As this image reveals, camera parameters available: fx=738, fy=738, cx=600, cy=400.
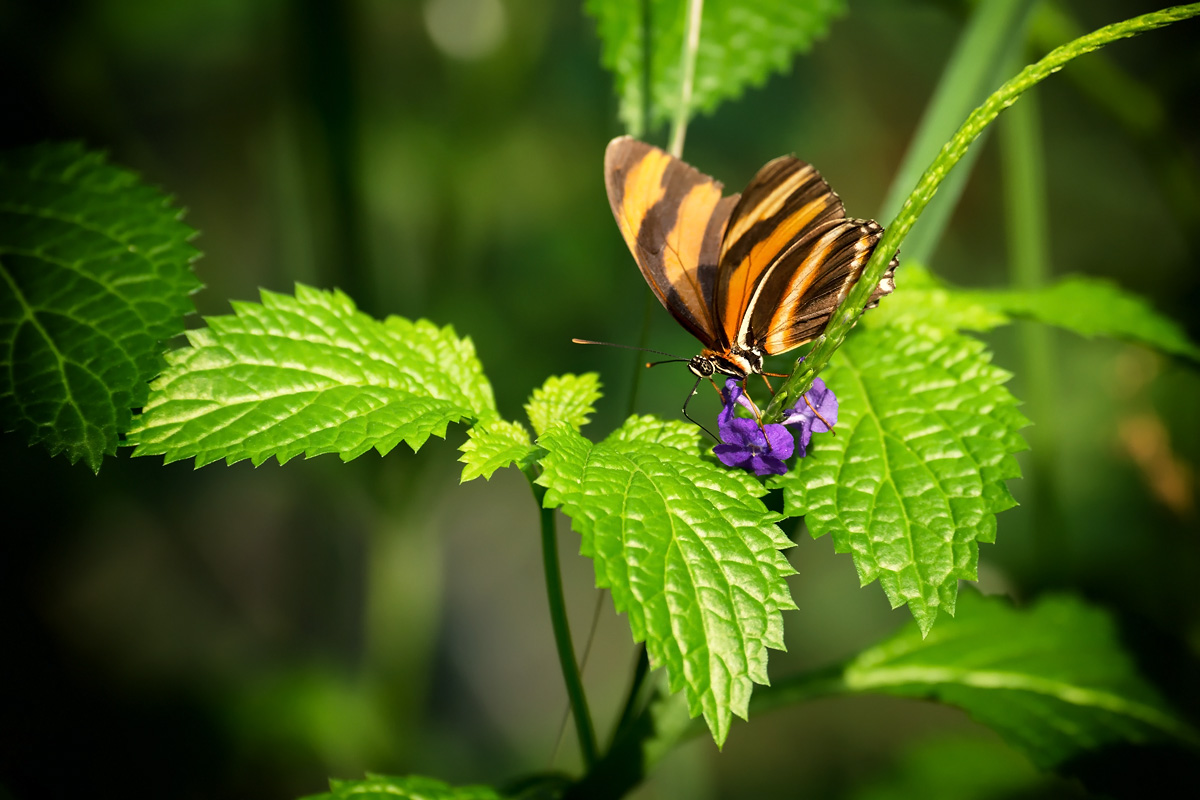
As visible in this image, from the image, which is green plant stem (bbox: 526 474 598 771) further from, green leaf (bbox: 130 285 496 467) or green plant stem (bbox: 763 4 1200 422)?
green plant stem (bbox: 763 4 1200 422)

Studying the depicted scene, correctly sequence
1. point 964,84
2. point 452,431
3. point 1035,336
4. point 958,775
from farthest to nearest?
1. point 452,431
2. point 958,775
3. point 1035,336
4. point 964,84

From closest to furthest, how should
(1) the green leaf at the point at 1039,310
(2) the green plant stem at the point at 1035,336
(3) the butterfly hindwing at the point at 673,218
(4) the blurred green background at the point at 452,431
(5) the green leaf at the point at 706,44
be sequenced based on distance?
(3) the butterfly hindwing at the point at 673,218
(1) the green leaf at the point at 1039,310
(5) the green leaf at the point at 706,44
(2) the green plant stem at the point at 1035,336
(4) the blurred green background at the point at 452,431

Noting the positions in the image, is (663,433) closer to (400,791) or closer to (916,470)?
(916,470)

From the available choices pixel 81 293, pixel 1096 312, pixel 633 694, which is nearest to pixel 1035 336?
pixel 1096 312

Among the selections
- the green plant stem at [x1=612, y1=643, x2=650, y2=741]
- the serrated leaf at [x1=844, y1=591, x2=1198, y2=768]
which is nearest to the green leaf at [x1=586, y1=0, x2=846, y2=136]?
the green plant stem at [x1=612, y1=643, x2=650, y2=741]

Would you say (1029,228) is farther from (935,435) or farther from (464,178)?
(464,178)

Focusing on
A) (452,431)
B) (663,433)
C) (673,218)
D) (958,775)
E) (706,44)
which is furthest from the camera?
(452,431)

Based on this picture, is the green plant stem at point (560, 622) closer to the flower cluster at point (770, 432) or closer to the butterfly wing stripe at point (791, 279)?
the flower cluster at point (770, 432)

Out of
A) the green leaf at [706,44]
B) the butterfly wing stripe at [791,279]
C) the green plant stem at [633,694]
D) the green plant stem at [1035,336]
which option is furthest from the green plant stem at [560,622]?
the green plant stem at [1035,336]
